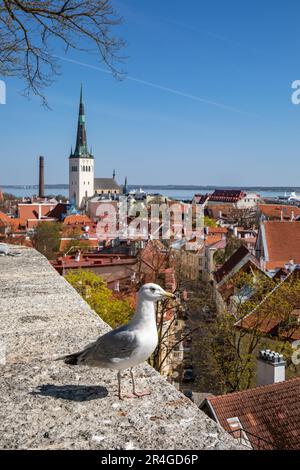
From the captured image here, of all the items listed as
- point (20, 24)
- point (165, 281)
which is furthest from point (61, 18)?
point (165, 281)

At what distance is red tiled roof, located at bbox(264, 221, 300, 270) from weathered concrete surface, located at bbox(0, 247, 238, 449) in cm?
2589

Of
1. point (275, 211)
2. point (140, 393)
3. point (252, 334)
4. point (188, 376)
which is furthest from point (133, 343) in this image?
point (275, 211)

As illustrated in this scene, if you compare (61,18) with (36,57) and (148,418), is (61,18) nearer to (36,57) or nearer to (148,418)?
(36,57)

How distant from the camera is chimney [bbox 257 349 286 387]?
11.1 m

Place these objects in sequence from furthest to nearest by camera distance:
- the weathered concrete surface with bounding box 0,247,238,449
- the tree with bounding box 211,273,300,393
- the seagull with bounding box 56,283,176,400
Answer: the tree with bounding box 211,273,300,393 < the seagull with bounding box 56,283,176,400 < the weathered concrete surface with bounding box 0,247,238,449

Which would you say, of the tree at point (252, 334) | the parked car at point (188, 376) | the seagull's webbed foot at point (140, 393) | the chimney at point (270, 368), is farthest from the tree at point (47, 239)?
the seagull's webbed foot at point (140, 393)

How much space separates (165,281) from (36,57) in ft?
38.7

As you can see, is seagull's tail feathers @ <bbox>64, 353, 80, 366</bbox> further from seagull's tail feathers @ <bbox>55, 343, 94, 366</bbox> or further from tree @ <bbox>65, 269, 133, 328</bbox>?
→ tree @ <bbox>65, 269, 133, 328</bbox>

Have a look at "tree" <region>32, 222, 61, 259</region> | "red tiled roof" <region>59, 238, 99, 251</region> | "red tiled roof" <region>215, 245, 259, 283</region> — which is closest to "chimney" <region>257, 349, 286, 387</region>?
"red tiled roof" <region>215, 245, 259, 283</region>

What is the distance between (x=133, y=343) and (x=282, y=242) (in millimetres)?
27923

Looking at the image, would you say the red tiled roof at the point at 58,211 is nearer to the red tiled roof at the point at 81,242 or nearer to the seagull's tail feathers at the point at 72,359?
the red tiled roof at the point at 81,242

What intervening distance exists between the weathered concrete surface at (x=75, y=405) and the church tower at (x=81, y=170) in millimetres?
111213

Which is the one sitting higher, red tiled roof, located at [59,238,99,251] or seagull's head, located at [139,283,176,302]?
seagull's head, located at [139,283,176,302]

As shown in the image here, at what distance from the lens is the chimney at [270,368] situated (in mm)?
11109
